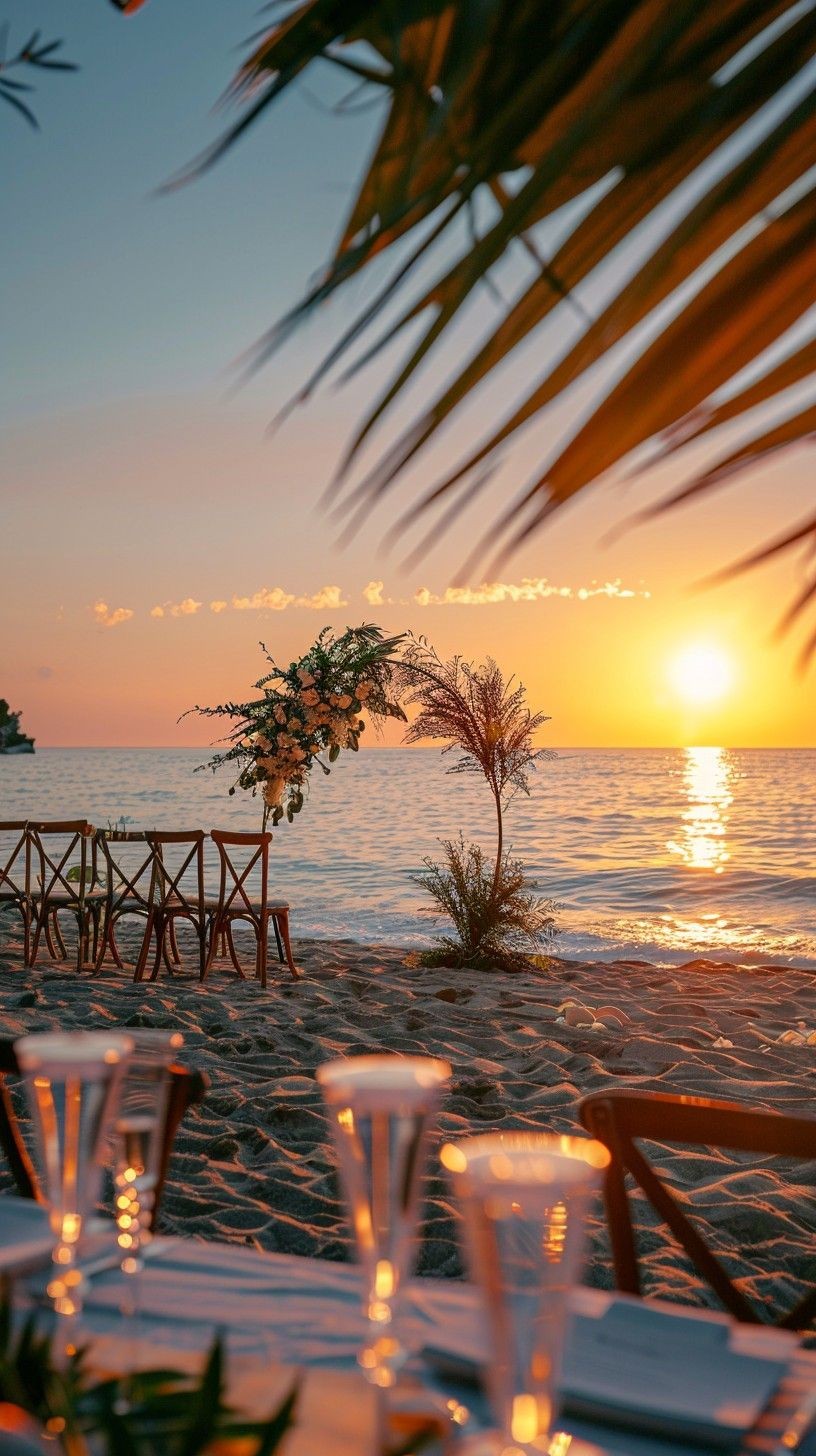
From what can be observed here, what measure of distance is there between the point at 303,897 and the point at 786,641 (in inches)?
595

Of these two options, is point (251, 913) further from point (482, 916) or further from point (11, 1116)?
point (11, 1116)

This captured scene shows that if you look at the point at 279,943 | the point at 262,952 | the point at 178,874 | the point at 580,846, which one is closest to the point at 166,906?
the point at 178,874

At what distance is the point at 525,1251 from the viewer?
1.79 feet

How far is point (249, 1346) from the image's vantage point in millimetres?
1098

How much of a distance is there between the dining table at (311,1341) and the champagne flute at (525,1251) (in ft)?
0.99

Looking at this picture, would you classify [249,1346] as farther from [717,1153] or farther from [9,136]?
[717,1153]

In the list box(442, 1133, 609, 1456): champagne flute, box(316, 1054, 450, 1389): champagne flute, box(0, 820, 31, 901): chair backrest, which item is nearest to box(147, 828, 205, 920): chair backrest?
box(0, 820, 31, 901): chair backrest

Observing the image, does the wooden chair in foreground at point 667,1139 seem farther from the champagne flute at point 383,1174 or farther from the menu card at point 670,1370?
the champagne flute at point 383,1174

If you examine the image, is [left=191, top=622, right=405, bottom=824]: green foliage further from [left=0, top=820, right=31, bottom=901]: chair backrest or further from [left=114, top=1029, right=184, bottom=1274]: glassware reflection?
[left=114, top=1029, right=184, bottom=1274]: glassware reflection

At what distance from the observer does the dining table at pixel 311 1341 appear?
935mm

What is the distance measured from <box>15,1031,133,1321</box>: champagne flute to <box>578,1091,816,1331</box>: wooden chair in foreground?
42.1 inches

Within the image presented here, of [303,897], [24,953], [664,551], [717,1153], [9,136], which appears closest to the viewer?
[664,551]

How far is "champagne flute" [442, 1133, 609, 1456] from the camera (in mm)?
543

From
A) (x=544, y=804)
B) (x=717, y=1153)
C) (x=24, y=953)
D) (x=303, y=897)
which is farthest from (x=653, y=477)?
(x=544, y=804)
